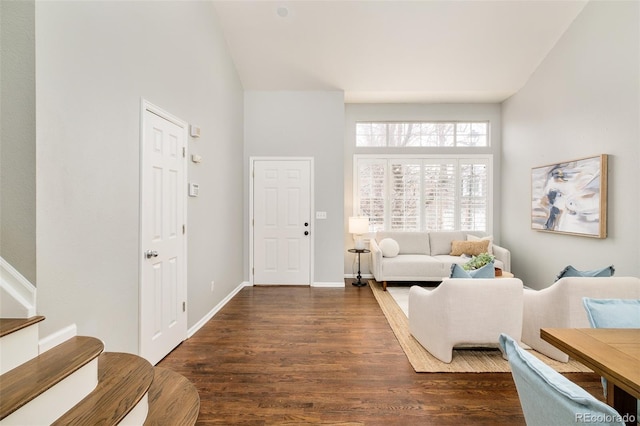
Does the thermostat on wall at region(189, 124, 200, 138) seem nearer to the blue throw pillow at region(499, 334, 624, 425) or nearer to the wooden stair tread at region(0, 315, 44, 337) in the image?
the wooden stair tread at region(0, 315, 44, 337)

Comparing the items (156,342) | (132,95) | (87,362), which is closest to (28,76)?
(132,95)

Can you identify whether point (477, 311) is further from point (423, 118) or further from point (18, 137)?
point (423, 118)

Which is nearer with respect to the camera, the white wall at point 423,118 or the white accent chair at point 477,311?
the white accent chair at point 477,311

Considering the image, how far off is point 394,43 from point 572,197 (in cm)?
324

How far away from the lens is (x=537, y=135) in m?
4.63

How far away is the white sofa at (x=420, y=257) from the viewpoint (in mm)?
4797

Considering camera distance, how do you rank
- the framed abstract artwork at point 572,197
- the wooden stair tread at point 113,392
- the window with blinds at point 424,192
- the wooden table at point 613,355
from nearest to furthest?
1. the wooden table at point 613,355
2. the wooden stair tread at point 113,392
3. the framed abstract artwork at point 572,197
4. the window with blinds at point 424,192

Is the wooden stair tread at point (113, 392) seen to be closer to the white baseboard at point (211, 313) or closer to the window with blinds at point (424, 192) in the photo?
the white baseboard at point (211, 313)

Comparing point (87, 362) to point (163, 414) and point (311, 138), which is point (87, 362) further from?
point (311, 138)

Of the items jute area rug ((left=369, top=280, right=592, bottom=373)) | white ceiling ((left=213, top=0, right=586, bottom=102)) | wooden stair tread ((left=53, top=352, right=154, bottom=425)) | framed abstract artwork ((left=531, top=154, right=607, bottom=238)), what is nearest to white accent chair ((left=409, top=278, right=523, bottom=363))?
jute area rug ((left=369, top=280, right=592, bottom=373))

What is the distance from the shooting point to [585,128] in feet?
12.3

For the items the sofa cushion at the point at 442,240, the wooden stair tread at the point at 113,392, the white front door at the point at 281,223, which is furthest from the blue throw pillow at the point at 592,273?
the white front door at the point at 281,223

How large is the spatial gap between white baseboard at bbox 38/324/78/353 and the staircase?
28mm

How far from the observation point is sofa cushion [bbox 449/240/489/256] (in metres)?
5.00
